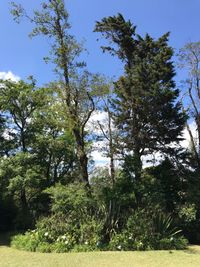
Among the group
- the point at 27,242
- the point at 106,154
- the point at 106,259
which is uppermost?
the point at 106,154

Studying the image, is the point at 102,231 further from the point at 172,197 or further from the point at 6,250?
the point at 172,197

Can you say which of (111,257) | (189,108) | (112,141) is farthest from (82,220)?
(189,108)

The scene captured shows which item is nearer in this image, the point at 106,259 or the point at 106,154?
the point at 106,259

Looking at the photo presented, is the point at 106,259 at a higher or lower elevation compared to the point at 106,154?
lower

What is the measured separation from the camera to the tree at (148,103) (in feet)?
66.5

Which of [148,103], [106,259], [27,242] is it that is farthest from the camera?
[148,103]

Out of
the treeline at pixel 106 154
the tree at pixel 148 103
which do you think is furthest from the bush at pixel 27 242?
the tree at pixel 148 103

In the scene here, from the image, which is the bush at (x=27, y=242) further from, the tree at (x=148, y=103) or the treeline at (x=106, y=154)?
the tree at (x=148, y=103)

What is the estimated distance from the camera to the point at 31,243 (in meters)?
13.0

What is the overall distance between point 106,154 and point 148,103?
4.09 metres

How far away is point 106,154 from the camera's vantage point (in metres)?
21.7

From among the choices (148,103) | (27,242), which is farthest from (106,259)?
(148,103)

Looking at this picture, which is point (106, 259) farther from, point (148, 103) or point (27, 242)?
point (148, 103)

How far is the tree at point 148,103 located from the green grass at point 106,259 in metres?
8.88
